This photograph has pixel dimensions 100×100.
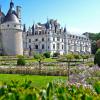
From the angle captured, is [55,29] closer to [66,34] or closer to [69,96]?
[66,34]

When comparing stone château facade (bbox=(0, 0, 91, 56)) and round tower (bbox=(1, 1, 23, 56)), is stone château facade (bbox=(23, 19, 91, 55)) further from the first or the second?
round tower (bbox=(1, 1, 23, 56))

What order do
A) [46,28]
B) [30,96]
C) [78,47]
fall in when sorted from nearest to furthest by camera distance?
[30,96] → [46,28] → [78,47]

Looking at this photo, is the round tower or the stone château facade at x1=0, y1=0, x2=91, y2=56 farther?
the stone château facade at x1=0, y1=0, x2=91, y2=56

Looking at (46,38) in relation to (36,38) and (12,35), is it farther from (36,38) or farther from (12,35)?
(12,35)

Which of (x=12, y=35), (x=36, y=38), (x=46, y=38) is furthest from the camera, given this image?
(x=36, y=38)

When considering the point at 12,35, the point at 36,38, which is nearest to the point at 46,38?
the point at 36,38

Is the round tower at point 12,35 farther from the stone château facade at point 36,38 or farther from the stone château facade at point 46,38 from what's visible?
the stone château facade at point 46,38

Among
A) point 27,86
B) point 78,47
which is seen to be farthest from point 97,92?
point 78,47

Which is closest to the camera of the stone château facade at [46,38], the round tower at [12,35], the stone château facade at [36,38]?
the round tower at [12,35]

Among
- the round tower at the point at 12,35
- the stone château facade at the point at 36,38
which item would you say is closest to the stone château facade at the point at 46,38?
the stone château facade at the point at 36,38

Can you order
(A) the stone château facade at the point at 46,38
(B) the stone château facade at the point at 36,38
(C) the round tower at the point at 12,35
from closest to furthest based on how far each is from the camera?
1. (C) the round tower at the point at 12,35
2. (B) the stone château facade at the point at 36,38
3. (A) the stone château facade at the point at 46,38

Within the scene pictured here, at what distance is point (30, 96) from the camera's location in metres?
1.64

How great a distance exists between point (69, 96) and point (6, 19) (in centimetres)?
4605

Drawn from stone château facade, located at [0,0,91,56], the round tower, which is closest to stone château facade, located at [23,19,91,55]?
stone château facade, located at [0,0,91,56]
